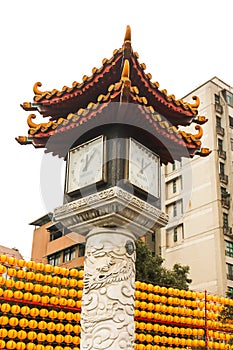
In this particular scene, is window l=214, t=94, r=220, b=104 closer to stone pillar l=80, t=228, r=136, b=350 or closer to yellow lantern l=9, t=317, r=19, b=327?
yellow lantern l=9, t=317, r=19, b=327

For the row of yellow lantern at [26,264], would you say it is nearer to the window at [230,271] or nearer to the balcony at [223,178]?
the window at [230,271]

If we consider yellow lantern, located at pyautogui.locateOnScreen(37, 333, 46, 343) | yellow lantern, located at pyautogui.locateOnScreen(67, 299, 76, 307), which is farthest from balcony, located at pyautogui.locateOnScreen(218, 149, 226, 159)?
yellow lantern, located at pyautogui.locateOnScreen(37, 333, 46, 343)

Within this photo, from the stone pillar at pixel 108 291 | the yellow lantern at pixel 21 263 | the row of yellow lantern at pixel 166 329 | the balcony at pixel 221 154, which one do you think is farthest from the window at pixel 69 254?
the stone pillar at pixel 108 291

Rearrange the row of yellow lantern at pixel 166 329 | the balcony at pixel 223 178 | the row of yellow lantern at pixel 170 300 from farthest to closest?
the balcony at pixel 223 178 < the row of yellow lantern at pixel 170 300 < the row of yellow lantern at pixel 166 329

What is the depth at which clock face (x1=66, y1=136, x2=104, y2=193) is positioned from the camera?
15.4ft

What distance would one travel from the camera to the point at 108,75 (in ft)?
16.2

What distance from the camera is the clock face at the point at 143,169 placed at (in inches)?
186

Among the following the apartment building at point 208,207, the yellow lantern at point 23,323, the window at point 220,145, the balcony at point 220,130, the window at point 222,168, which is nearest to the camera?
the yellow lantern at point 23,323

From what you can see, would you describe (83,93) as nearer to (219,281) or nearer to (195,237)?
(219,281)

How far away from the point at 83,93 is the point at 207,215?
22184 mm

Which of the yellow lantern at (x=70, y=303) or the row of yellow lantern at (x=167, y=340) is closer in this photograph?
the yellow lantern at (x=70, y=303)

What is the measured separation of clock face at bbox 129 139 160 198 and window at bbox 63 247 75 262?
74.5ft

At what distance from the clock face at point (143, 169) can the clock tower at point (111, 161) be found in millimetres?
12

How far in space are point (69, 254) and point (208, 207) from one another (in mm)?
9301
